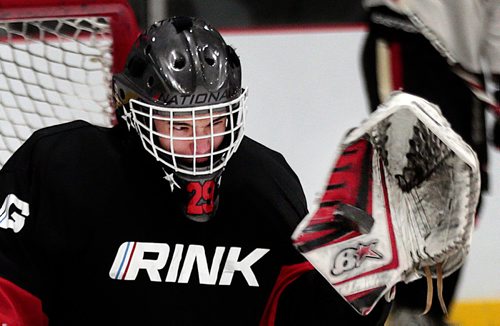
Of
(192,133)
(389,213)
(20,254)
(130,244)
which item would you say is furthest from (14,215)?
(389,213)

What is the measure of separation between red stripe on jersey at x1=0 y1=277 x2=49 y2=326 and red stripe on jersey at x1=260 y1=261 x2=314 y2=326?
0.30m

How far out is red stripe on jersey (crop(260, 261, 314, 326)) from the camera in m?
1.56

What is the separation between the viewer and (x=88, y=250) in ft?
4.98

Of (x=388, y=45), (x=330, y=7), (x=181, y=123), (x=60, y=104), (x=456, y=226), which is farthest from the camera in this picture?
(x=330, y=7)

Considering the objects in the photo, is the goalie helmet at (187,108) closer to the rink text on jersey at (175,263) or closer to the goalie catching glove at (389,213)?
the rink text on jersey at (175,263)

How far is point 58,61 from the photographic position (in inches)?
76.6

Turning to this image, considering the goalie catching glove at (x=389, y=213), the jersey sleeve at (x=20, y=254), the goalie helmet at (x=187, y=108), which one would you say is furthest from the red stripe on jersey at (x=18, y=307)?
the goalie catching glove at (x=389, y=213)

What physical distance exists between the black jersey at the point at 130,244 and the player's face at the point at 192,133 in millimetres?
66

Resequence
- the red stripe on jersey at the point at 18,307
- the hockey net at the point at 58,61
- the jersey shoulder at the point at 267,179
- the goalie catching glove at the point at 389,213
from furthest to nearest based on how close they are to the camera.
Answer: the hockey net at the point at 58,61
the jersey shoulder at the point at 267,179
the red stripe on jersey at the point at 18,307
the goalie catching glove at the point at 389,213

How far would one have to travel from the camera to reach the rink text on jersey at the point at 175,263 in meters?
1.52

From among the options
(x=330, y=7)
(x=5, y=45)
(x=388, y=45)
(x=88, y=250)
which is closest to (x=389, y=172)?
(x=88, y=250)

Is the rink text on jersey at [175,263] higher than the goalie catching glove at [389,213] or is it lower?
lower

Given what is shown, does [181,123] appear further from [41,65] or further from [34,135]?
[41,65]

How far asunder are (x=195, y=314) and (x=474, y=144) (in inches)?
41.0
